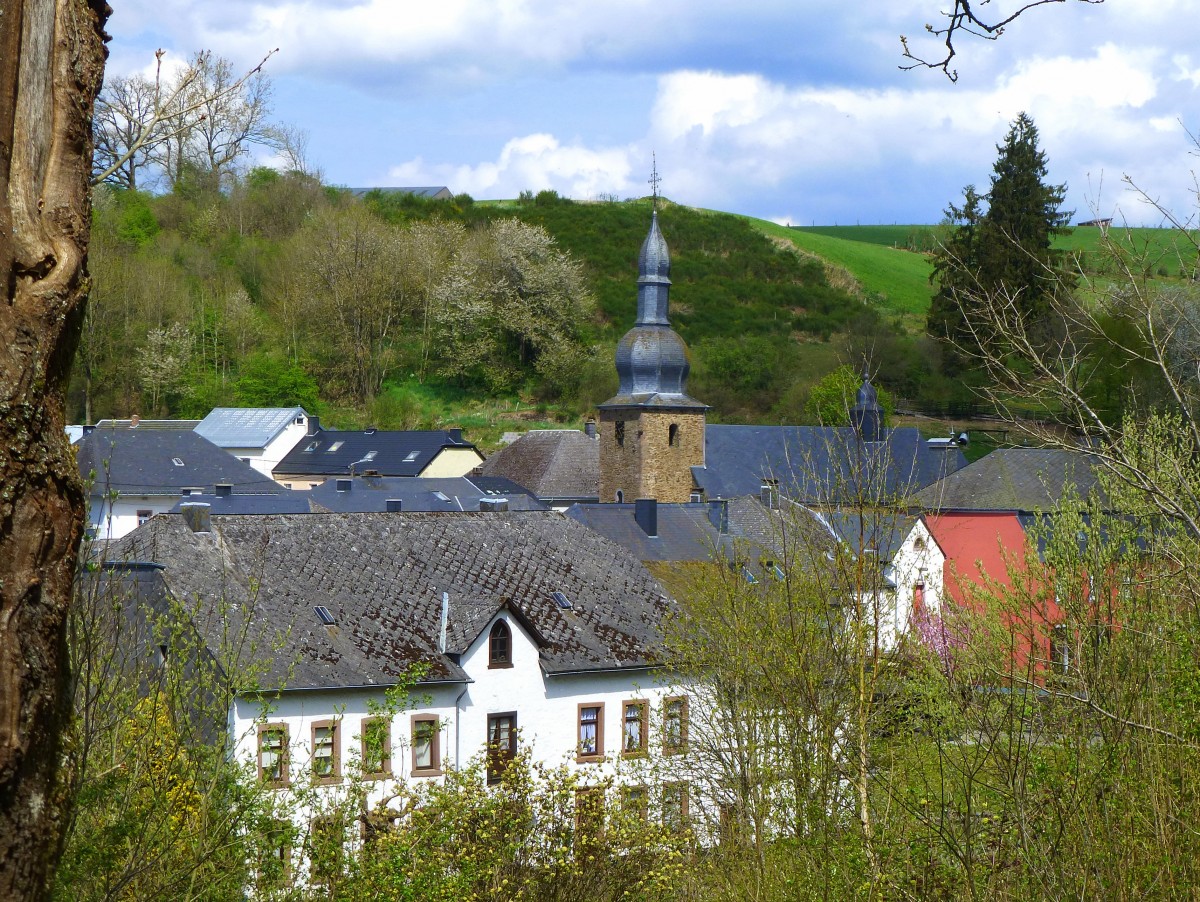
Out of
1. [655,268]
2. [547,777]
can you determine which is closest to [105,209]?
[655,268]

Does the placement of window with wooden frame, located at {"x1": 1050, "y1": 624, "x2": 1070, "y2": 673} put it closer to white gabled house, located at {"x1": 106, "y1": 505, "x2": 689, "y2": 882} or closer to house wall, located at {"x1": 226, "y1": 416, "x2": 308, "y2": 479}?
white gabled house, located at {"x1": 106, "y1": 505, "x2": 689, "y2": 882}

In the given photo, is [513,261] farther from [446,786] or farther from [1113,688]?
[1113,688]

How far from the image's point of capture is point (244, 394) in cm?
6378

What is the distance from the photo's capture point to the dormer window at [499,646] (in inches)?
938

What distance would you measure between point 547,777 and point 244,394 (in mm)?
52010

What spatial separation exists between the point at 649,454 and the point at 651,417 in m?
1.33

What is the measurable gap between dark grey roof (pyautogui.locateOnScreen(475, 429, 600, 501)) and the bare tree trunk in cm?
4929

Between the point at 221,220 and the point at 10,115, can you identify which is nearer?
the point at 10,115

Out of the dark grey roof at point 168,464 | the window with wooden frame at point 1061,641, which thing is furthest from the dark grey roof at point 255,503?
the window with wooden frame at point 1061,641

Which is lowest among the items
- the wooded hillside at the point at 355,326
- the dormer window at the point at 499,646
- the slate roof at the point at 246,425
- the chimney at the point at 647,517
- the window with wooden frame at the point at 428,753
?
the window with wooden frame at the point at 428,753

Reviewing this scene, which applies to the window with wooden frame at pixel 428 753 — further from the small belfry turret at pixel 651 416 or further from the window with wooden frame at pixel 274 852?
the small belfry turret at pixel 651 416

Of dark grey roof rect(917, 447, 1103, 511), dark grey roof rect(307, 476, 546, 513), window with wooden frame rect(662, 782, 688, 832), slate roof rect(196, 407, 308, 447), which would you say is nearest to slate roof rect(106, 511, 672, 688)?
window with wooden frame rect(662, 782, 688, 832)

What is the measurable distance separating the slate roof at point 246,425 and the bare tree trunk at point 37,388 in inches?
2259

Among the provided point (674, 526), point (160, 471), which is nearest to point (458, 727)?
point (674, 526)
